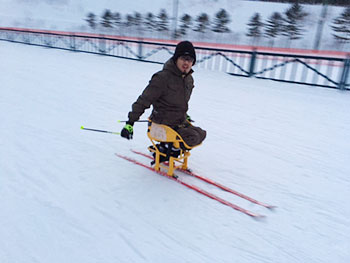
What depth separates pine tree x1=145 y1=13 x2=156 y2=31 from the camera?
34.8 meters

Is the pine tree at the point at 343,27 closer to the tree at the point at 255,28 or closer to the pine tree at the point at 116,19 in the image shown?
the tree at the point at 255,28

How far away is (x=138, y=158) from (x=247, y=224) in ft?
5.54

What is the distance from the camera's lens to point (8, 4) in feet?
149

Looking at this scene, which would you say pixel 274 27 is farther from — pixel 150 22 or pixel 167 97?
pixel 167 97

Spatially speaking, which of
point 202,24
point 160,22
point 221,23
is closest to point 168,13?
point 160,22

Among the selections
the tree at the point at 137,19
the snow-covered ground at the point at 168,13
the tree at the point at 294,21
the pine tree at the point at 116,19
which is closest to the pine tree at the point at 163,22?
the snow-covered ground at the point at 168,13

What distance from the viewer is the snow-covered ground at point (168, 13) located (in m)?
28.8

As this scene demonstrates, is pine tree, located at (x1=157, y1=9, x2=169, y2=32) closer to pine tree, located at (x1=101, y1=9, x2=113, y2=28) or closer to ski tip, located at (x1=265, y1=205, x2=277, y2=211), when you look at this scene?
pine tree, located at (x1=101, y1=9, x2=113, y2=28)

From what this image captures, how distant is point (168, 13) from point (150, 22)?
3.57 m

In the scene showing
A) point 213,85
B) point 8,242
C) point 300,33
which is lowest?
point 8,242

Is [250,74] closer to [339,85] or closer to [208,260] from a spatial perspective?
[339,85]

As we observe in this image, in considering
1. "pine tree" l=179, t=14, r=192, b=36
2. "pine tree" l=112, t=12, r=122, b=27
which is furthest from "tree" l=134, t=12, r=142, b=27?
"pine tree" l=179, t=14, r=192, b=36

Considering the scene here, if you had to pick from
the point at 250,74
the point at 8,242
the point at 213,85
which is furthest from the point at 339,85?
the point at 8,242

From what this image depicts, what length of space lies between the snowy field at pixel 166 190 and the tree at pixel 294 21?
2597 cm
